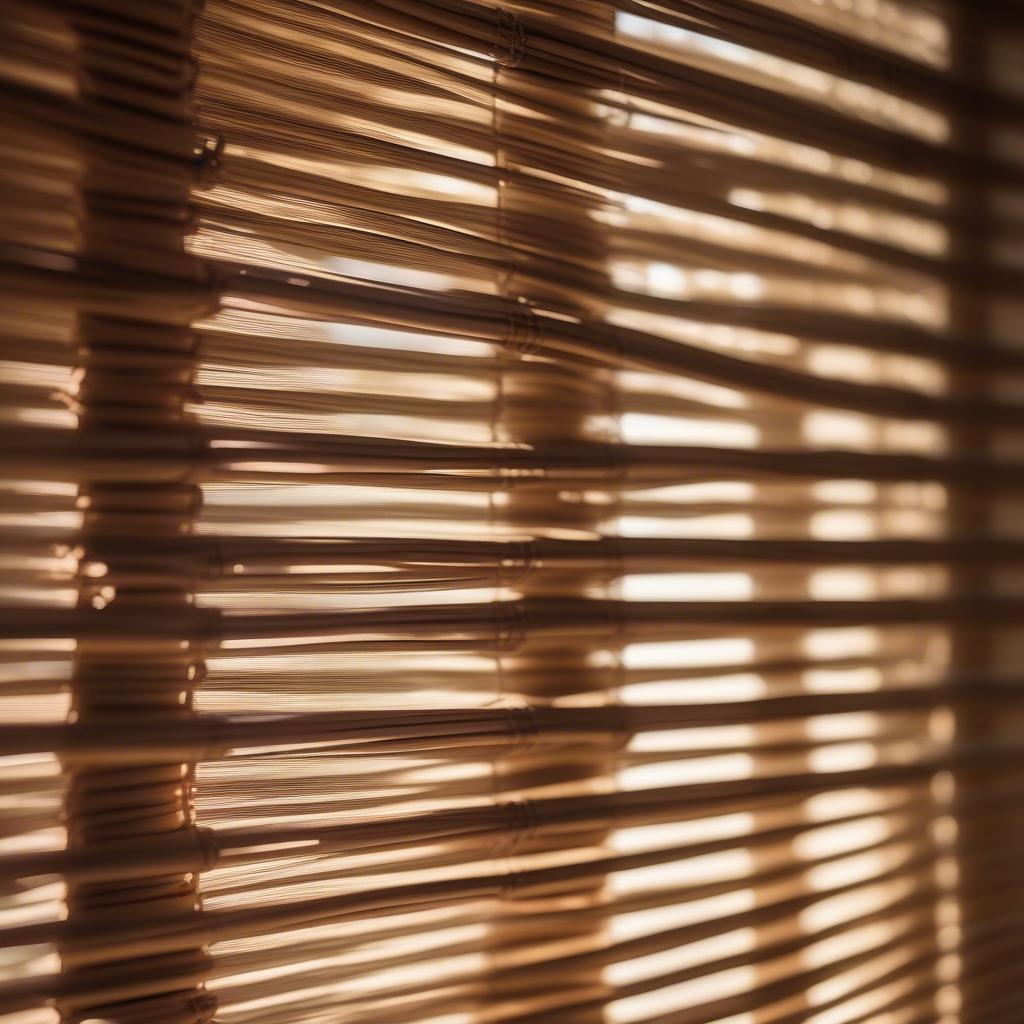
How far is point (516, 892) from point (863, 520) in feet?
1.66

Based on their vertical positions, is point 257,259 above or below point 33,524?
above

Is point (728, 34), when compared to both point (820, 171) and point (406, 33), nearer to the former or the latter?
point (820, 171)

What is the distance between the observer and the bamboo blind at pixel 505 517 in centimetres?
67

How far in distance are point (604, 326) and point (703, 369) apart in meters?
0.11

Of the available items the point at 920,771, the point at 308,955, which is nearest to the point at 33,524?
the point at 308,955

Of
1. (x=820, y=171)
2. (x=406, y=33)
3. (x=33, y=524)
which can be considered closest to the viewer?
(x=33, y=524)

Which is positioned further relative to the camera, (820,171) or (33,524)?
(820,171)

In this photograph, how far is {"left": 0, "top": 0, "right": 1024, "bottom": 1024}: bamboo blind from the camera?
666 millimetres

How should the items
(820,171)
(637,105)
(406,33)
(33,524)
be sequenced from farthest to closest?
(820,171), (637,105), (406,33), (33,524)

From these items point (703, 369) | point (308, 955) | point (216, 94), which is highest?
point (216, 94)

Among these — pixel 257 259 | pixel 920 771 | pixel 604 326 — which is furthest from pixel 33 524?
pixel 920 771

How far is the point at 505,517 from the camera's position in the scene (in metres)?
0.81

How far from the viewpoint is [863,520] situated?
41.5 inches

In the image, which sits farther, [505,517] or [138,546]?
[505,517]
